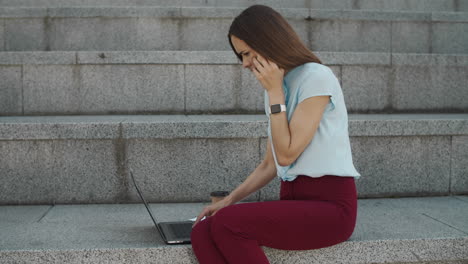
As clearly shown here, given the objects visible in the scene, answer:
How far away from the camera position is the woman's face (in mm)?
2459

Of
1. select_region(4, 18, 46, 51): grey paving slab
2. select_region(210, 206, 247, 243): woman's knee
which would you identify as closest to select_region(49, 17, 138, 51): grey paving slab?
select_region(4, 18, 46, 51): grey paving slab

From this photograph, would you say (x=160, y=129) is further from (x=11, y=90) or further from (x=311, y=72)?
(x=11, y=90)

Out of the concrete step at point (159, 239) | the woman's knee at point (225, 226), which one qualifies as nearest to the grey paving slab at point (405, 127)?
the concrete step at point (159, 239)

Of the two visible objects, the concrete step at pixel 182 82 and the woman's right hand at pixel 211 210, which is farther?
the concrete step at pixel 182 82

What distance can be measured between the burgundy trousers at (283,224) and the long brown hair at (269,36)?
617mm

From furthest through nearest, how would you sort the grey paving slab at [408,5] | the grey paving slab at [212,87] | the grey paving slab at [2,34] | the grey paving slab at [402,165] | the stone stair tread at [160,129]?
1. the grey paving slab at [408,5]
2. the grey paving slab at [2,34]
3. the grey paving slab at [212,87]
4. the grey paving slab at [402,165]
5. the stone stair tread at [160,129]

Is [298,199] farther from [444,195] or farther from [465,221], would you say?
[444,195]

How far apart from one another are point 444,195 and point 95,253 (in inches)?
106

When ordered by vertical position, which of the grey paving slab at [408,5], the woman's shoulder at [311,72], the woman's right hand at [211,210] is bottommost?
the woman's right hand at [211,210]

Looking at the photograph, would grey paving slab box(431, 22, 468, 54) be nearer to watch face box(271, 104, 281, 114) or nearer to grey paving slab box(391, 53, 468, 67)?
grey paving slab box(391, 53, 468, 67)

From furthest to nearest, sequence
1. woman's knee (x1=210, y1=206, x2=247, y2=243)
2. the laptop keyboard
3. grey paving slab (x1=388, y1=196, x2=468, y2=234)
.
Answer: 1. grey paving slab (x1=388, y1=196, x2=468, y2=234)
2. the laptop keyboard
3. woman's knee (x1=210, y1=206, x2=247, y2=243)

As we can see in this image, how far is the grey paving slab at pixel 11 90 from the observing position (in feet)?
15.2

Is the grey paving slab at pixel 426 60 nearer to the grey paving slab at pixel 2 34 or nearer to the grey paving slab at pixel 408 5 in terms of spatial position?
the grey paving slab at pixel 408 5

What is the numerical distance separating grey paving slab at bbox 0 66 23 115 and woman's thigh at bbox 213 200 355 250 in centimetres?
302
